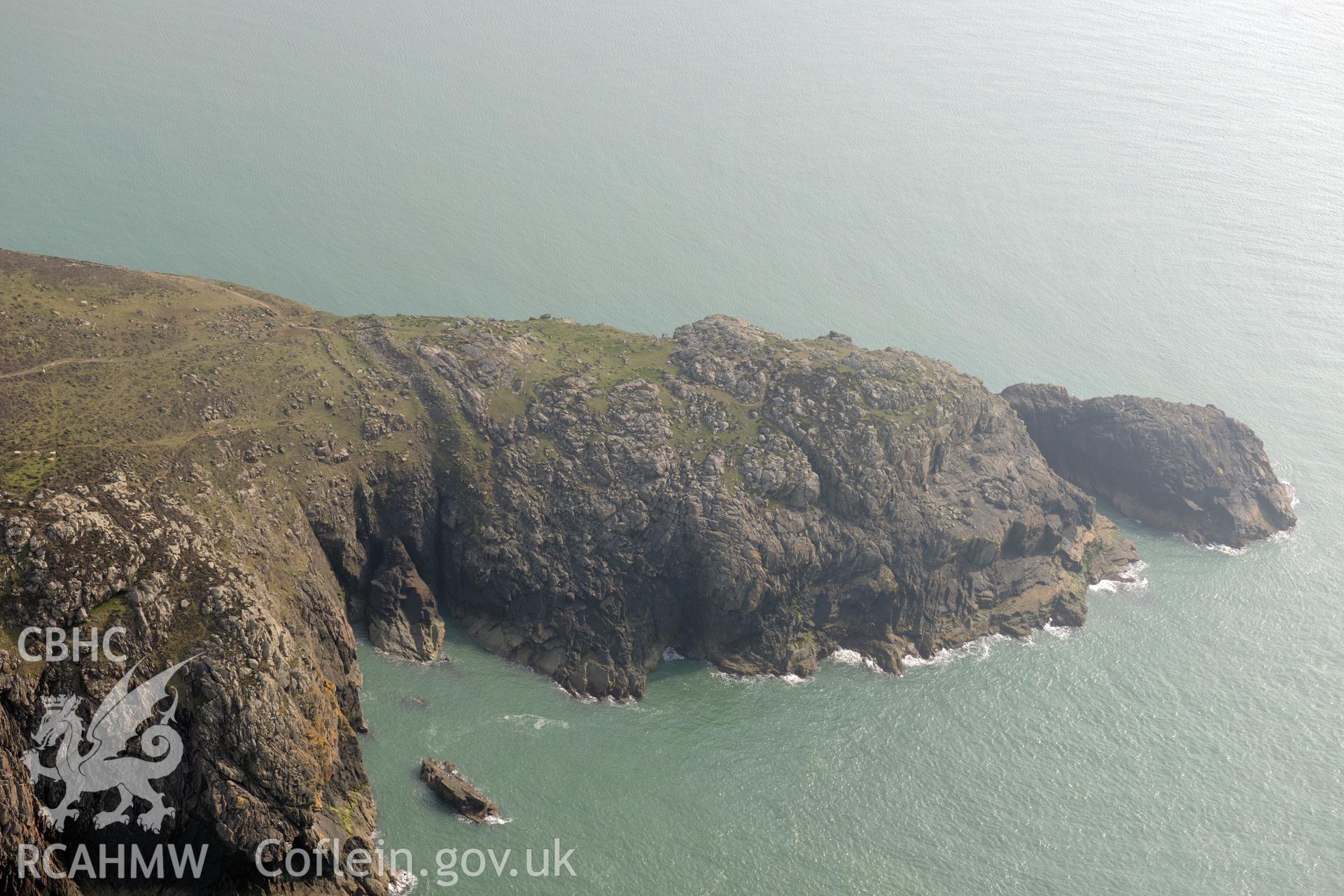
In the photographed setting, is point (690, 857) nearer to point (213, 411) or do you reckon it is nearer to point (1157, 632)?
point (213, 411)

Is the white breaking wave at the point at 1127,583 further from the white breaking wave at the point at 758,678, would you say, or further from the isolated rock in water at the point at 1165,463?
the white breaking wave at the point at 758,678

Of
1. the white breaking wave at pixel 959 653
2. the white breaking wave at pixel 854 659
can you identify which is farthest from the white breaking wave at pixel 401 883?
the white breaking wave at pixel 959 653

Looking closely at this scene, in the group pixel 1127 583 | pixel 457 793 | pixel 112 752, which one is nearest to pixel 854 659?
pixel 1127 583

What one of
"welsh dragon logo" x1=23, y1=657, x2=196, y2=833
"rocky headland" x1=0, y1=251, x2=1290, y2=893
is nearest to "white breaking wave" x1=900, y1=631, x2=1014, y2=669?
"rocky headland" x1=0, y1=251, x2=1290, y2=893

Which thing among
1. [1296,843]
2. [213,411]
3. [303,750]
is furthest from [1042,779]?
[213,411]

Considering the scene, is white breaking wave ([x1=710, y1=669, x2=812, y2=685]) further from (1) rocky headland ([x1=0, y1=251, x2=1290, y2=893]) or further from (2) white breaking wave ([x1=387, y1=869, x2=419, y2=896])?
(2) white breaking wave ([x1=387, y1=869, x2=419, y2=896])
